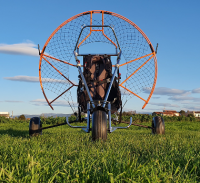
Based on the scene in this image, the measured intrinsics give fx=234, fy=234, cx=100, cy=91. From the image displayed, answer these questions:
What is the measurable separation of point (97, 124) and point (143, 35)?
3.61 metres

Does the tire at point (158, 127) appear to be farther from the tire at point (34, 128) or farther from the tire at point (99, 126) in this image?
the tire at point (34, 128)

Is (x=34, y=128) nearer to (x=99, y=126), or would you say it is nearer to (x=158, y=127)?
(x=99, y=126)

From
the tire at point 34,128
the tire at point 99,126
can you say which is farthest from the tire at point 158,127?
the tire at point 34,128

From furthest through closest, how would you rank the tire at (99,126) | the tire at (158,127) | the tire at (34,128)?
the tire at (158,127), the tire at (34,128), the tire at (99,126)

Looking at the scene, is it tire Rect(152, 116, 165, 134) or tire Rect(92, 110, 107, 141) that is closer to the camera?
tire Rect(92, 110, 107, 141)

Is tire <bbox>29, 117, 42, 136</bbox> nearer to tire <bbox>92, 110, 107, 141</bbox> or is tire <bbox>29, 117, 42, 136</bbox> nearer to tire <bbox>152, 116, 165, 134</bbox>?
tire <bbox>92, 110, 107, 141</bbox>

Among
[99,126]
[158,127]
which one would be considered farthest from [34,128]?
[158,127]

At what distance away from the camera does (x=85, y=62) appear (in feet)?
20.4

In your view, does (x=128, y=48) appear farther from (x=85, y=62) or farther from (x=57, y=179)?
(x=57, y=179)

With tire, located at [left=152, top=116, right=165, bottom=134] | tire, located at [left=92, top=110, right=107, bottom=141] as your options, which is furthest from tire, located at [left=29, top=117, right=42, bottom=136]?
tire, located at [left=152, top=116, right=165, bottom=134]

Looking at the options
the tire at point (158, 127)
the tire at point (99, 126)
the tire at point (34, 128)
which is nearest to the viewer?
the tire at point (99, 126)

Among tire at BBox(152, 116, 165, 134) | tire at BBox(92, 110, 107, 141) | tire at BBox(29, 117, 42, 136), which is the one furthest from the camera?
tire at BBox(152, 116, 165, 134)

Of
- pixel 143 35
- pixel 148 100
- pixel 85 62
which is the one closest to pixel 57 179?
pixel 85 62

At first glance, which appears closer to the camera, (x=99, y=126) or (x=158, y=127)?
(x=99, y=126)
